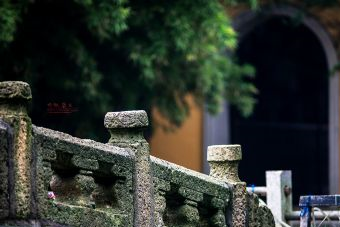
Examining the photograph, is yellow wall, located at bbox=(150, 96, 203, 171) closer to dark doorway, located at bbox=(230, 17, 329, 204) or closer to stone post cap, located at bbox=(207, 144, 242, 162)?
dark doorway, located at bbox=(230, 17, 329, 204)

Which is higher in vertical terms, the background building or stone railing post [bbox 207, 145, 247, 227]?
the background building

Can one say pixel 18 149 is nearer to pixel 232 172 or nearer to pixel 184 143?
pixel 232 172

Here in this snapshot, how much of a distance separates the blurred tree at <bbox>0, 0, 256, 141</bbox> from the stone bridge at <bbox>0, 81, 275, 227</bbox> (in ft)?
21.6

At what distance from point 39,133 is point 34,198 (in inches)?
15.9

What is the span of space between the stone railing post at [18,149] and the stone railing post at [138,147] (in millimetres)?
1143

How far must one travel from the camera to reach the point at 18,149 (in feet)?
23.5

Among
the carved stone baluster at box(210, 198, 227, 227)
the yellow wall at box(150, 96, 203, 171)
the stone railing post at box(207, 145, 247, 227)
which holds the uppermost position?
the yellow wall at box(150, 96, 203, 171)

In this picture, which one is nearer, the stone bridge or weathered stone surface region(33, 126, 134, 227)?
the stone bridge

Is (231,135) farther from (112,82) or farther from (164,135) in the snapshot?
(112,82)

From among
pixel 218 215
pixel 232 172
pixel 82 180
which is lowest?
pixel 218 215

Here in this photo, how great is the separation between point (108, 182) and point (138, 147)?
32 cm

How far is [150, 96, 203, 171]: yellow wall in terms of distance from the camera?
21.8 meters

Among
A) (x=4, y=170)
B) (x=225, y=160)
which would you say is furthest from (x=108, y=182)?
(x=225, y=160)

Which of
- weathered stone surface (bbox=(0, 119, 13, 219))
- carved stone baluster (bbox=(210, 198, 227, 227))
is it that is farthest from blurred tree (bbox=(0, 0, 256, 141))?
weathered stone surface (bbox=(0, 119, 13, 219))
